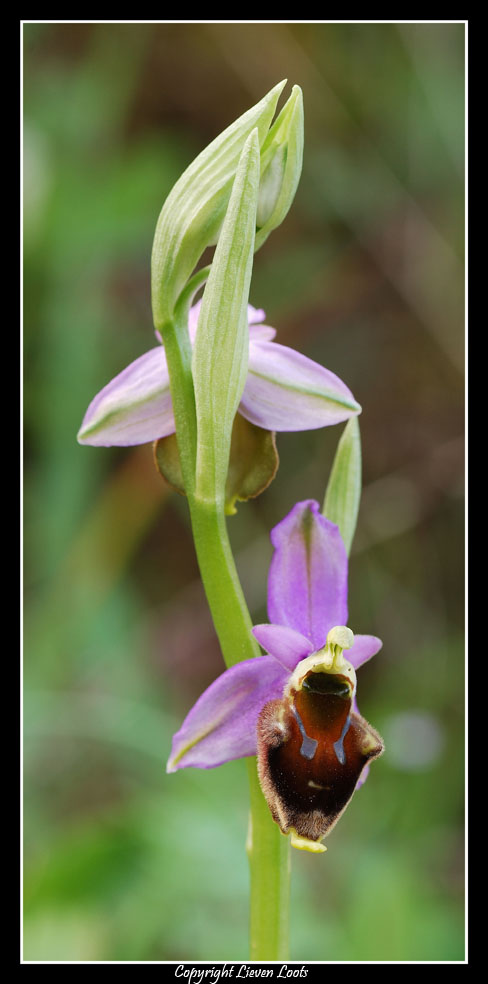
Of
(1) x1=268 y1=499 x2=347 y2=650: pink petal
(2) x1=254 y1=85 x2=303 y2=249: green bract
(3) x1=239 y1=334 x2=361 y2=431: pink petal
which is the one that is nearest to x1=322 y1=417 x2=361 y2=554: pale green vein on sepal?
(3) x1=239 y1=334 x2=361 y2=431: pink petal

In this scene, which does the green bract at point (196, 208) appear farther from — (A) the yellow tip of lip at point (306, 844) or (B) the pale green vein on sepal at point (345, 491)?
(A) the yellow tip of lip at point (306, 844)

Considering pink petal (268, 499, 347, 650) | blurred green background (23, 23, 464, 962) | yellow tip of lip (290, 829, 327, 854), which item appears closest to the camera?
yellow tip of lip (290, 829, 327, 854)

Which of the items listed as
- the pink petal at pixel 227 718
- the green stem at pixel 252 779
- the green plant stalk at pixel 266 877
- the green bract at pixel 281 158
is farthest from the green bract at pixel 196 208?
the green plant stalk at pixel 266 877

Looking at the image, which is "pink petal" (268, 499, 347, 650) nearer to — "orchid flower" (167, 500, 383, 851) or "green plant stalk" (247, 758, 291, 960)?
"orchid flower" (167, 500, 383, 851)

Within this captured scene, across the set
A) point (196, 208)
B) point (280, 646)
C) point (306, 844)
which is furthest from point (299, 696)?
point (196, 208)

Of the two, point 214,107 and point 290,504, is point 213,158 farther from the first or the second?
point 214,107

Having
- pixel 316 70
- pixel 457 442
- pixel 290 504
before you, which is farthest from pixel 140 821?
pixel 316 70
